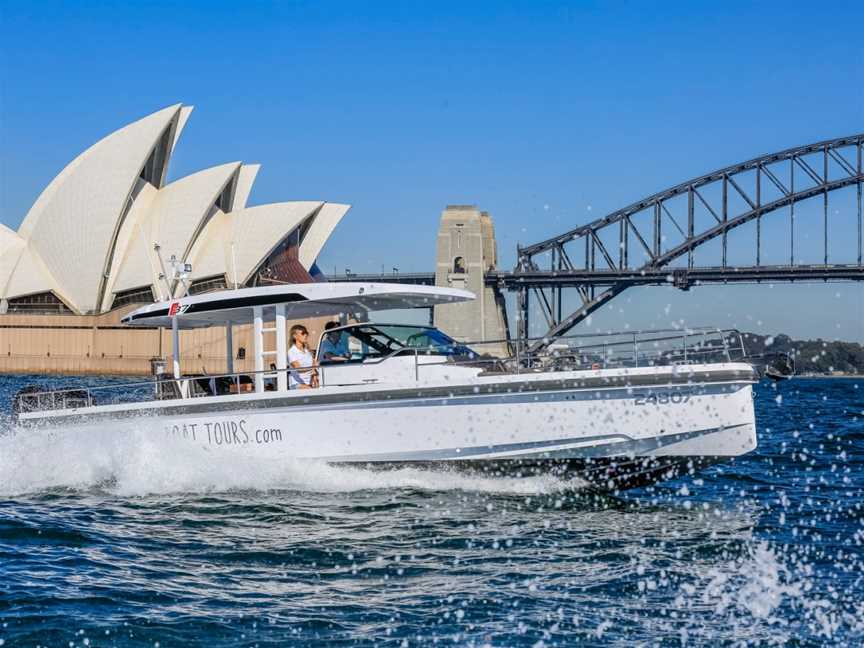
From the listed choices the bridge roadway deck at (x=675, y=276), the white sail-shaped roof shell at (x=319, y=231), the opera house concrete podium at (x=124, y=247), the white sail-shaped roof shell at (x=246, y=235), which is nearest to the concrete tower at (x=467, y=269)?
the bridge roadway deck at (x=675, y=276)

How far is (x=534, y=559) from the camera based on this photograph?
362 inches

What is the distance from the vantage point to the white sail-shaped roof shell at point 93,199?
60375mm

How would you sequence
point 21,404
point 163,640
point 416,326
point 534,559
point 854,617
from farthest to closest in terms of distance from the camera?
point 21,404 → point 416,326 → point 534,559 → point 854,617 → point 163,640

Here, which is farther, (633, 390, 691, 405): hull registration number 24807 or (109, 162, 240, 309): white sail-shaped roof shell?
(109, 162, 240, 309): white sail-shaped roof shell

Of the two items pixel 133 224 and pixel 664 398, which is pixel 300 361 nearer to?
pixel 664 398

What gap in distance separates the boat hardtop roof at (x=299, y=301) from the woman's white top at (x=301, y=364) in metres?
0.59

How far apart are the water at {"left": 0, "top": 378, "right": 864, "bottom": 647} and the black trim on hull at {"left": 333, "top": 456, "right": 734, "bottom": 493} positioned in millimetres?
153

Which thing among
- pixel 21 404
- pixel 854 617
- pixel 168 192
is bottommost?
pixel 854 617

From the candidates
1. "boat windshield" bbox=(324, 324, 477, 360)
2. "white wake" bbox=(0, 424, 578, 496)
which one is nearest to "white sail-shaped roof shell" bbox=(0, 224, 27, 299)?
"white wake" bbox=(0, 424, 578, 496)

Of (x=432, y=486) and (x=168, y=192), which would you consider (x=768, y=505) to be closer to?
(x=432, y=486)

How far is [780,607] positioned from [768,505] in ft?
15.9

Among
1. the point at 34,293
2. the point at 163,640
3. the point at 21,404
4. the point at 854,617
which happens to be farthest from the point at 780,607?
the point at 34,293

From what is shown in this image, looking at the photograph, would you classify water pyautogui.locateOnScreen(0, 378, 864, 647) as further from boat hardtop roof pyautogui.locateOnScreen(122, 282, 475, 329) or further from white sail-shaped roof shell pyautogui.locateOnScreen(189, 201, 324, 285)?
white sail-shaped roof shell pyautogui.locateOnScreen(189, 201, 324, 285)

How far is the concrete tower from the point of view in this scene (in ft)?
269
